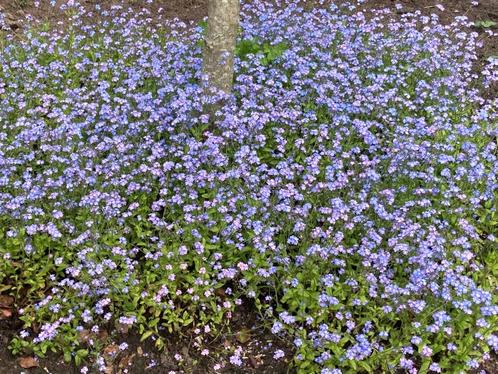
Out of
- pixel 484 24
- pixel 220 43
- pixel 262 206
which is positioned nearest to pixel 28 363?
pixel 262 206

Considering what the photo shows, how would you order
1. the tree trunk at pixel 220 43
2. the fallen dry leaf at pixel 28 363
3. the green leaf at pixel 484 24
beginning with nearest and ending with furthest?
the fallen dry leaf at pixel 28 363 → the tree trunk at pixel 220 43 → the green leaf at pixel 484 24

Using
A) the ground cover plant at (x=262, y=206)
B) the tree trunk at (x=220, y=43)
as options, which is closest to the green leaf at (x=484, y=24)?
the ground cover plant at (x=262, y=206)

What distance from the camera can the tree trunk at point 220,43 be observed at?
18.3 ft

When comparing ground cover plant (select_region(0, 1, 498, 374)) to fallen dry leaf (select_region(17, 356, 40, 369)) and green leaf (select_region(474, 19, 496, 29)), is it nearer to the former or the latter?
fallen dry leaf (select_region(17, 356, 40, 369))

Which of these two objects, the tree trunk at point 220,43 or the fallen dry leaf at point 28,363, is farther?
the tree trunk at point 220,43

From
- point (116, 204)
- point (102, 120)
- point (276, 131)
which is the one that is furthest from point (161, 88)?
point (116, 204)

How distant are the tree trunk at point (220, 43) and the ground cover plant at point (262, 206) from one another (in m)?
0.21

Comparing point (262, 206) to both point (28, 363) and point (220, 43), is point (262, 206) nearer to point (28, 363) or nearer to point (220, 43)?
point (220, 43)

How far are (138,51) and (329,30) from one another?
220 centimetres

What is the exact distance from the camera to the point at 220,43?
5660 millimetres

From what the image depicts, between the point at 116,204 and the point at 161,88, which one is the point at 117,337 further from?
the point at 161,88

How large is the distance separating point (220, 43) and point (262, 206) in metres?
1.73

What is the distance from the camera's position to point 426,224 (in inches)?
192

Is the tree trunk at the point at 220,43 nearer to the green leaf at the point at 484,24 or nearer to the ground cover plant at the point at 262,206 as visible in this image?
the ground cover plant at the point at 262,206
